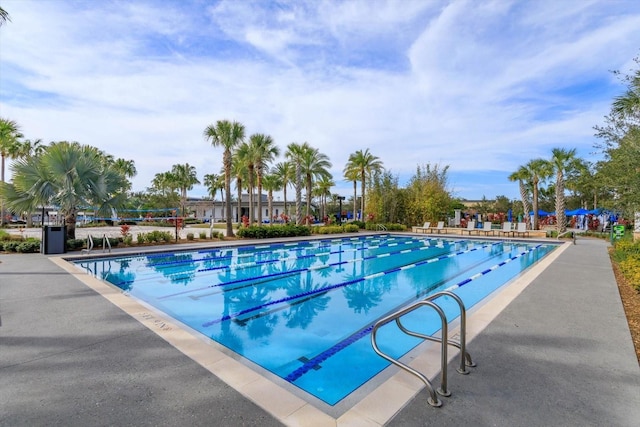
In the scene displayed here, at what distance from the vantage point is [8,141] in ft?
80.1

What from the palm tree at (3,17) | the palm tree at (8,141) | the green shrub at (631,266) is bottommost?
the green shrub at (631,266)

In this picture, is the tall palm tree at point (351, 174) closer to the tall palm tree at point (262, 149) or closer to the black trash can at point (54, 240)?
the tall palm tree at point (262, 149)

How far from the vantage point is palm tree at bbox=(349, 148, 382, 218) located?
28.6 m

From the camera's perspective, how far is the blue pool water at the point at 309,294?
4020 millimetres

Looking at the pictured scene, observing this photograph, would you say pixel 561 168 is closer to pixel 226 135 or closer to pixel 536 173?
pixel 536 173

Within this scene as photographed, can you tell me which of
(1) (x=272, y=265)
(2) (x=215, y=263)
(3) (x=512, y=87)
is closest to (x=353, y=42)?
(3) (x=512, y=87)

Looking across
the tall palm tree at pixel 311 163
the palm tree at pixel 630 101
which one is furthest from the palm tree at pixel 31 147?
the palm tree at pixel 630 101

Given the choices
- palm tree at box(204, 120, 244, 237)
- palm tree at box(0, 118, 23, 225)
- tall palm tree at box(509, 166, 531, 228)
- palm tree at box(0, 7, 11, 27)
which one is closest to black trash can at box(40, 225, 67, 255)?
palm tree at box(0, 7, 11, 27)

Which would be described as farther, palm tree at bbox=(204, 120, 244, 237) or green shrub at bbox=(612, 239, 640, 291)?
palm tree at bbox=(204, 120, 244, 237)

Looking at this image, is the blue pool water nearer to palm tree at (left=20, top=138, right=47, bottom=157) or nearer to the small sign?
the small sign

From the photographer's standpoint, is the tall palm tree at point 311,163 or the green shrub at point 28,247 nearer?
the green shrub at point 28,247

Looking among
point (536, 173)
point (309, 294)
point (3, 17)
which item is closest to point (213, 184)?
point (536, 173)

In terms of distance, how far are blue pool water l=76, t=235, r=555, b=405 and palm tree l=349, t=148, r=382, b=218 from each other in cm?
1519

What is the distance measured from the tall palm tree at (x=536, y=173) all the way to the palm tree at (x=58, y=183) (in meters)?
29.1
